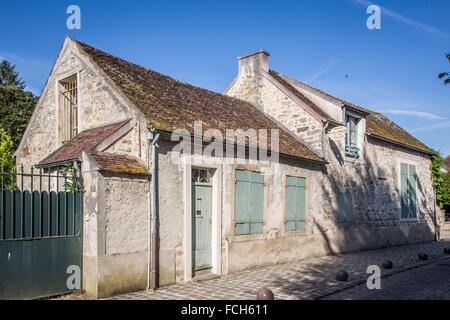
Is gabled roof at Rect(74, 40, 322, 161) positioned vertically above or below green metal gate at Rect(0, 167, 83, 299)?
above

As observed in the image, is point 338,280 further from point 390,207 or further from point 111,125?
point 390,207

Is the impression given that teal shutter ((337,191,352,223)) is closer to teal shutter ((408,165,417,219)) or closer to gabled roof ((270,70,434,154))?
gabled roof ((270,70,434,154))

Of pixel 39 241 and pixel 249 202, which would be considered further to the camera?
pixel 249 202

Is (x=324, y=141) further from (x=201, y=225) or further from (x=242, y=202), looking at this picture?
(x=201, y=225)

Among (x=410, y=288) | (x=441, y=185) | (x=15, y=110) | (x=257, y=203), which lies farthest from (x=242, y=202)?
(x=15, y=110)

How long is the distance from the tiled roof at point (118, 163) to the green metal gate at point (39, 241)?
2.10 feet

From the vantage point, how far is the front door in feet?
29.6

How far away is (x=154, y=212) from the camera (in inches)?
311

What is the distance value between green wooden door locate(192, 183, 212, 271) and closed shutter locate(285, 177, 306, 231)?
113 inches

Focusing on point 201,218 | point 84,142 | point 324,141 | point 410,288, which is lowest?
point 410,288

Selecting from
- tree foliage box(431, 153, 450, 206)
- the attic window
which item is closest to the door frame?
the attic window

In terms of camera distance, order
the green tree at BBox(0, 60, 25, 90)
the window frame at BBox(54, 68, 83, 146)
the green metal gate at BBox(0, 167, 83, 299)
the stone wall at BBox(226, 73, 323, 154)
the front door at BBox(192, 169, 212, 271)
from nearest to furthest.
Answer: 1. the green metal gate at BBox(0, 167, 83, 299)
2. the front door at BBox(192, 169, 212, 271)
3. the window frame at BBox(54, 68, 83, 146)
4. the stone wall at BBox(226, 73, 323, 154)
5. the green tree at BBox(0, 60, 25, 90)

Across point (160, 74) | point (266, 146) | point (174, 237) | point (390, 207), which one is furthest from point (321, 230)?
point (160, 74)

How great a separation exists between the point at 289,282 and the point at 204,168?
304 centimetres
